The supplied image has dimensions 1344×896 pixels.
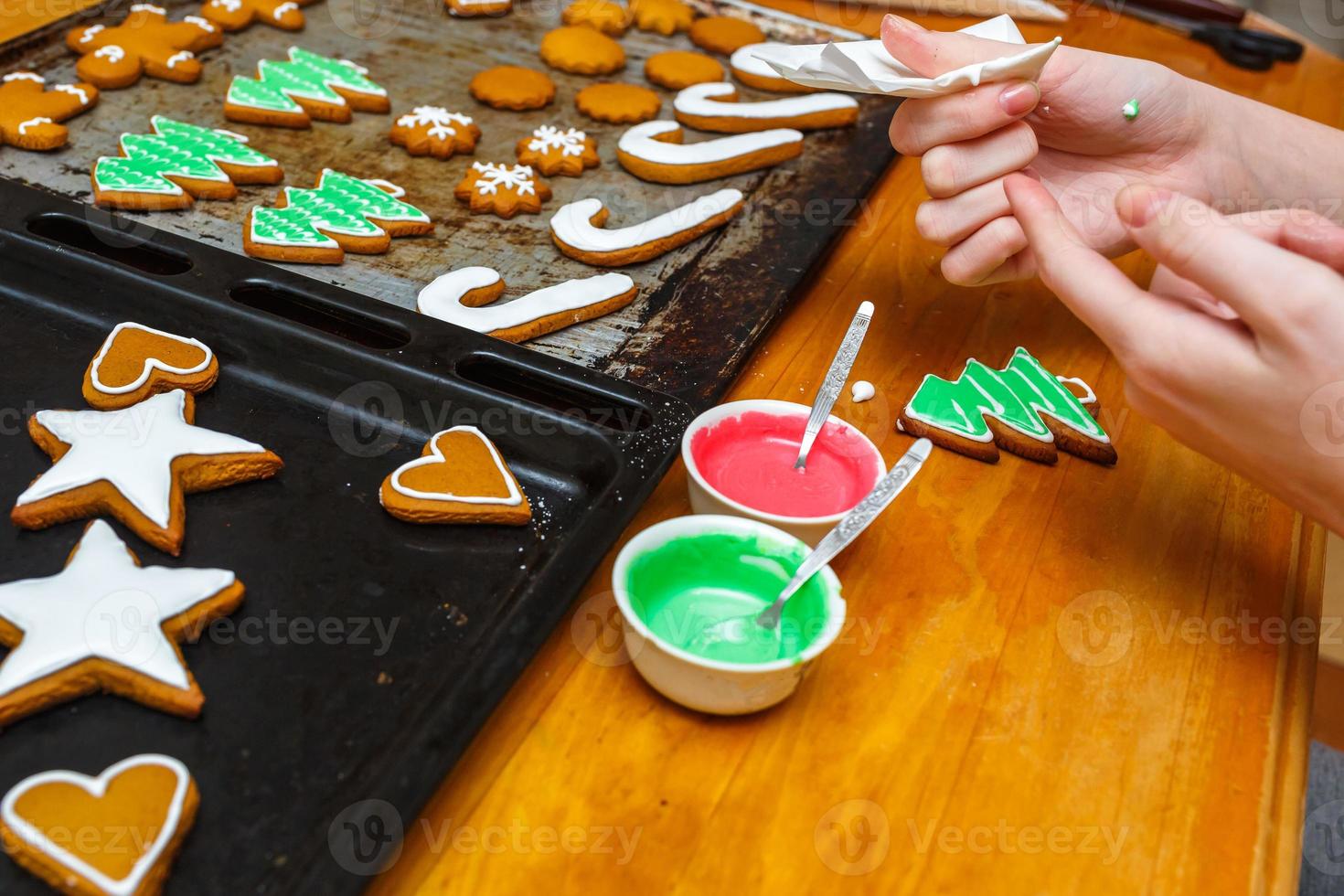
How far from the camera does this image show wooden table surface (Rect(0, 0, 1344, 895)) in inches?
37.7

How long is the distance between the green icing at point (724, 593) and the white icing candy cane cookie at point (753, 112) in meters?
1.16

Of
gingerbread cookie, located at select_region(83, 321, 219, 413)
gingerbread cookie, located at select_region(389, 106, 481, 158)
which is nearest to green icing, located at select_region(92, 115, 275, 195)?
gingerbread cookie, located at select_region(389, 106, 481, 158)

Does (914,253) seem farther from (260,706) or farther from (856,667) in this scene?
(260,706)

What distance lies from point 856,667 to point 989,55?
0.81m

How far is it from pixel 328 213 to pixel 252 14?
0.82 metres

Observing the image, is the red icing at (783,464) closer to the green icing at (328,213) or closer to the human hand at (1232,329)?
the human hand at (1232,329)

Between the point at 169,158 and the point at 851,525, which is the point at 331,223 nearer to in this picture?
the point at 169,158

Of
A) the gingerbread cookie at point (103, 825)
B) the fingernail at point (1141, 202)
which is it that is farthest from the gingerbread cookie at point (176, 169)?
the fingernail at point (1141, 202)

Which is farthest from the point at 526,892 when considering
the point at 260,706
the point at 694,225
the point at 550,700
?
the point at 694,225

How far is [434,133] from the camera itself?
73.5 inches

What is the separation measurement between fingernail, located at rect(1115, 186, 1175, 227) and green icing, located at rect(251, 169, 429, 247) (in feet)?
3.45

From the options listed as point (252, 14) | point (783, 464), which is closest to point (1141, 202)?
point (783, 464)

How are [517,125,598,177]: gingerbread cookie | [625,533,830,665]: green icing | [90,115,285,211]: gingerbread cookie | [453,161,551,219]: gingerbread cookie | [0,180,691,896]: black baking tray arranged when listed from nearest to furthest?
[0,180,691,896]: black baking tray
[625,533,830,665]: green icing
[90,115,285,211]: gingerbread cookie
[453,161,551,219]: gingerbread cookie
[517,125,598,177]: gingerbread cookie

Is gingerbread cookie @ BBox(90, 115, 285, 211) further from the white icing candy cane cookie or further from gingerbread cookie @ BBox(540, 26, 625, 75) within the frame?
the white icing candy cane cookie
